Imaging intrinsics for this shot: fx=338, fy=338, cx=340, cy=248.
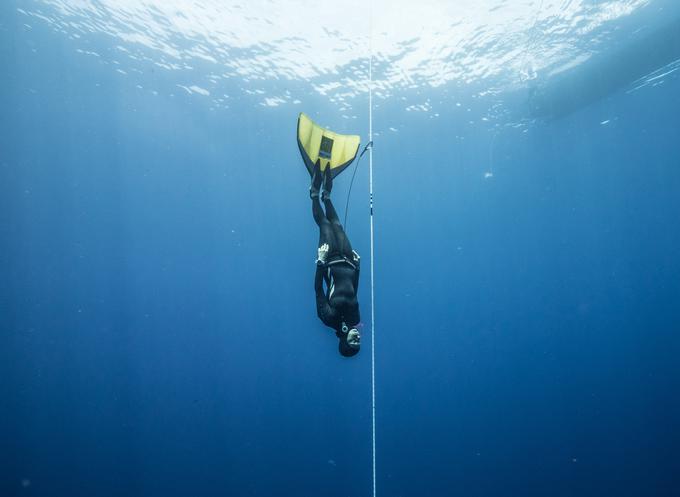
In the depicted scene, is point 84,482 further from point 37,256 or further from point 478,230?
point 478,230

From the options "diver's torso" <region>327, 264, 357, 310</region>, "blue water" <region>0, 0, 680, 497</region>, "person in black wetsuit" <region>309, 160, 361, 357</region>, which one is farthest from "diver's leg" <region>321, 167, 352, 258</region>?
"blue water" <region>0, 0, 680, 497</region>

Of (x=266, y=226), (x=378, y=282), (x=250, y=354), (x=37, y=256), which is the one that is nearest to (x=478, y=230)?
(x=378, y=282)

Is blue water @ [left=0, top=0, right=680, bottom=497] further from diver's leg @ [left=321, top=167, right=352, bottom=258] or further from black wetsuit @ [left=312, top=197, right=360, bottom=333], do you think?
black wetsuit @ [left=312, top=197, right=360, bottom=333]

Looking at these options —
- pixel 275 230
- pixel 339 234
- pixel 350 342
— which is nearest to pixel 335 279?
pixel 339 234

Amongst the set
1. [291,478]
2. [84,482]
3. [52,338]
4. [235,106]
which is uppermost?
[235,106]

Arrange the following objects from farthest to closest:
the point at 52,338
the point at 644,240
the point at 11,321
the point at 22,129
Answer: the point at 644,240 < the point at 52,338 < the point at 11,321 < the point at 22,129

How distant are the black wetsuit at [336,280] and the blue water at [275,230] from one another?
723cm

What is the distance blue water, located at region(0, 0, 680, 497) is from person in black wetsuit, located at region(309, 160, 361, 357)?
6.78 m

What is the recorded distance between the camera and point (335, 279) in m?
5.54

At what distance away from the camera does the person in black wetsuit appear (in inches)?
203

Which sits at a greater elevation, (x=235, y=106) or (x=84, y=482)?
(x=235, y=106)

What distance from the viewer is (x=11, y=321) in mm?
12781

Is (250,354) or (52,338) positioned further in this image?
(250,354)

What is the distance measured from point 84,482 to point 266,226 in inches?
525
